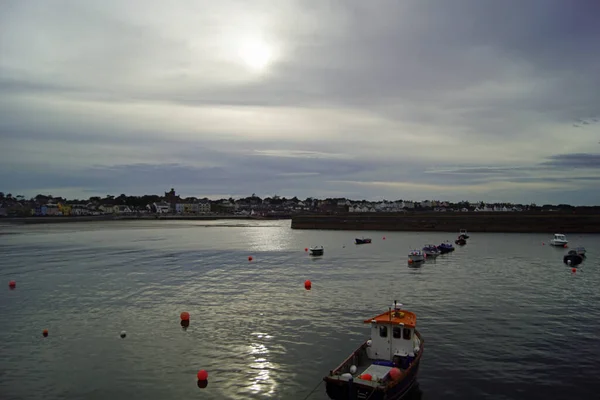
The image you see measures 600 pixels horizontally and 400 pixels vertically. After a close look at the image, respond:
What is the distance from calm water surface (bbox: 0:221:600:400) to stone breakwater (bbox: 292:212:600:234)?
79380mm

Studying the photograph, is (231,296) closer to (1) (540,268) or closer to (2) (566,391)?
(2) (566,391)

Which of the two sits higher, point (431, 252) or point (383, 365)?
point (431, 252)

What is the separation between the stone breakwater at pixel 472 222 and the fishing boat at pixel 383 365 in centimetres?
12422

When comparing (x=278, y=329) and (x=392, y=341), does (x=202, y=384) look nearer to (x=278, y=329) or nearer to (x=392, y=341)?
(x=278, y=329)

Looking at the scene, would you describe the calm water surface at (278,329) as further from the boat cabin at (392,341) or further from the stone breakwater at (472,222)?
the stone breakwater at (472,222)

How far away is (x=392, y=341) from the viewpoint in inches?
878

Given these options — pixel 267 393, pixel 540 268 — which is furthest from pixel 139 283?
pixel 540 268

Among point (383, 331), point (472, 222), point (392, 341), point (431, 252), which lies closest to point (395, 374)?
point (392, 341)

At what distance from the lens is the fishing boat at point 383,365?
18.5 m

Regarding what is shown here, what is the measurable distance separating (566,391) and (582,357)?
17.5 ft

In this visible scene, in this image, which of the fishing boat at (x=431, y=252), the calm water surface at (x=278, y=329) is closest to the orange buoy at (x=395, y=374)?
the calm water surface at (x=278, y=329)

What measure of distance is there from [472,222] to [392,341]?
128 m

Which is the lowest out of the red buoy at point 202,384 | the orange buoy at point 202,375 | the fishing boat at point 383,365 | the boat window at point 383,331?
the red buoy at point 202,384

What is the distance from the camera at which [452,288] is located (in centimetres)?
4547
